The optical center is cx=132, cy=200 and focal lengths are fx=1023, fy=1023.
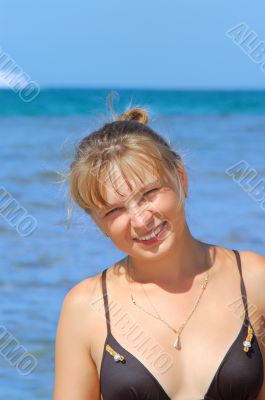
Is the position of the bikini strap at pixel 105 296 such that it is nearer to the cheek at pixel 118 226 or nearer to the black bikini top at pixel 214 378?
the black bikini top at pixel 214 378

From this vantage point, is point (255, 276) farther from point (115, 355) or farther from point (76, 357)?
point (76, 357)

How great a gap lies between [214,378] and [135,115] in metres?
0.90

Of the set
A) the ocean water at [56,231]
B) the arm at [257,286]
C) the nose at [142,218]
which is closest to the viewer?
the nose at [142,218]

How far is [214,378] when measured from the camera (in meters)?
3.14

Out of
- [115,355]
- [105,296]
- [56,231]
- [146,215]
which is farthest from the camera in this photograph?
[56,231]

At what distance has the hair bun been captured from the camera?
3.36 m

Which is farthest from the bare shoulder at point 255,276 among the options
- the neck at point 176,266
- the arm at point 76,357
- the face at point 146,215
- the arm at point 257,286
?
the arm at point 76,357

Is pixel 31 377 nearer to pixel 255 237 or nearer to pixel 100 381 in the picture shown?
pixel 100 381

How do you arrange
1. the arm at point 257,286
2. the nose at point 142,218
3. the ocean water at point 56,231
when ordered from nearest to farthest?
1. the nose at point 142,218
2. the arm at point 257,286
3. the ocean water at point 56,231

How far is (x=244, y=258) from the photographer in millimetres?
3326

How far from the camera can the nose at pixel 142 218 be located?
10.0 feet

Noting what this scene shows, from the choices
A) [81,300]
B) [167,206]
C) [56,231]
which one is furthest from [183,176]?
[56,231]

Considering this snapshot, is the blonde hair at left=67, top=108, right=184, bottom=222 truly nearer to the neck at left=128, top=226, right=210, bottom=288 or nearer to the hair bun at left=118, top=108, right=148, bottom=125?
the hair bun at left=118, top=108, right=148, bottom=125

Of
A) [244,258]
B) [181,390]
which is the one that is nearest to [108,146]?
[244,258]
